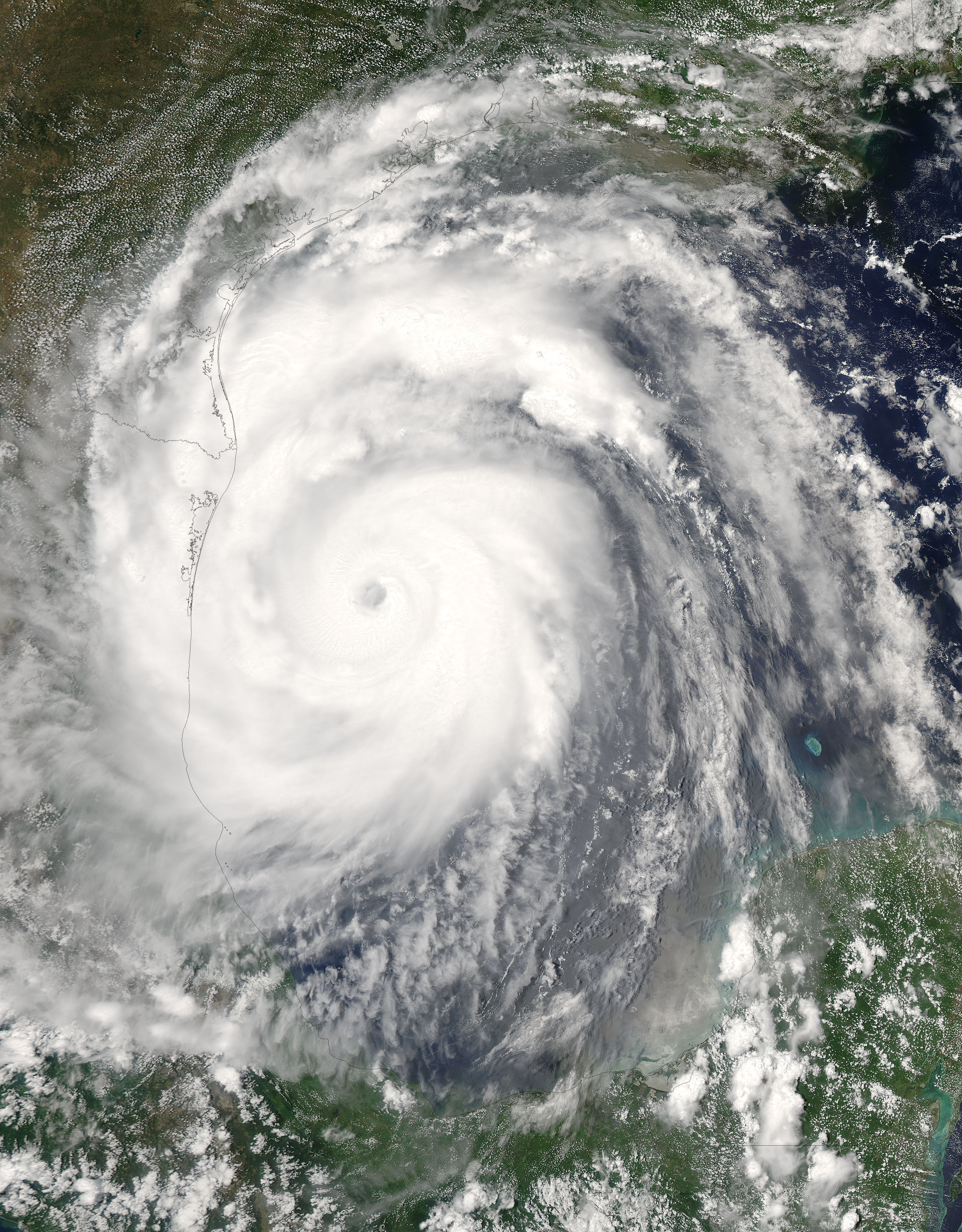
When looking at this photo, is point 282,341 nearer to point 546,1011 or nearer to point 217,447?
point 217,447

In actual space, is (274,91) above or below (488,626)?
above

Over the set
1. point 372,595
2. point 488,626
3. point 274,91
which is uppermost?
point 274,91

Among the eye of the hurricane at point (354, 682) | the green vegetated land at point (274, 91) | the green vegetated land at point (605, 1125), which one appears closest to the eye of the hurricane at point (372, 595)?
the eye of the hurricane at point (354, 682)

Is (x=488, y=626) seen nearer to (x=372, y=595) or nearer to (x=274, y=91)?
(x=372, y=595)

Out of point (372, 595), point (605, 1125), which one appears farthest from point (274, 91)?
point (605, 1125)

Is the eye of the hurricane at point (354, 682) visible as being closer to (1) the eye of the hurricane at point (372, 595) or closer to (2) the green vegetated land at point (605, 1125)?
(1) the eye of the hurricane at point (372, 595)
